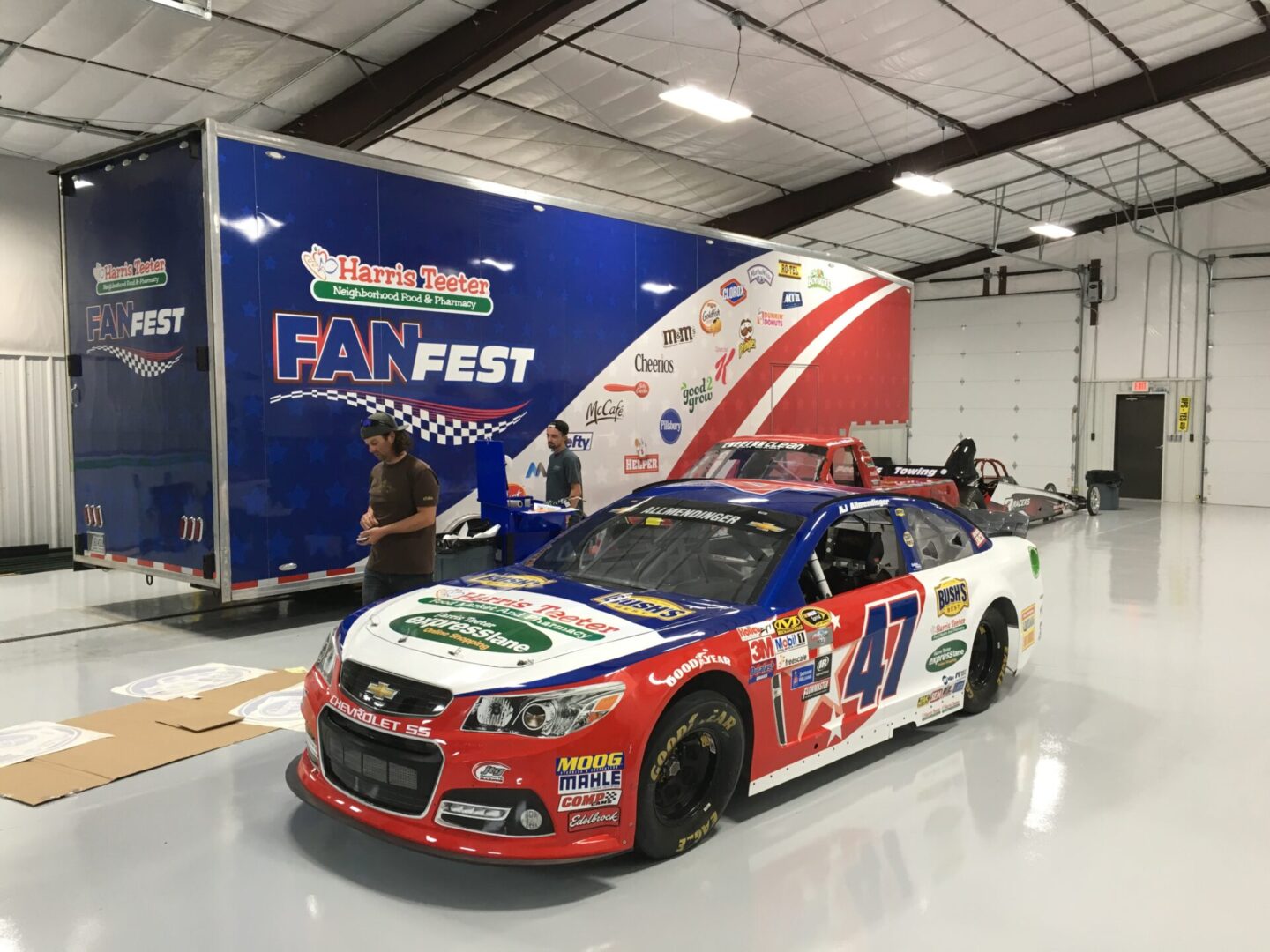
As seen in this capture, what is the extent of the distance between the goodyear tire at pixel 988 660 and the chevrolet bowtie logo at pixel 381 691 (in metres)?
3.51

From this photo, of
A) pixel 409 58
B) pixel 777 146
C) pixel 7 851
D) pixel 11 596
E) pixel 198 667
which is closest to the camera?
pixel 7 851

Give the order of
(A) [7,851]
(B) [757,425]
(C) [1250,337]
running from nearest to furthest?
(A) [7,851], (B) [757,425], (C) [1250,337]

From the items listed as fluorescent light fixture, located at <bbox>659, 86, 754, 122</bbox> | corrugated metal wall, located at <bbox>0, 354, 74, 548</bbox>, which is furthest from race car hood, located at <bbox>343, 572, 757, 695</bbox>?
corrugated metal wall, located at <bbox>0, 354, 74, 548</bbox>

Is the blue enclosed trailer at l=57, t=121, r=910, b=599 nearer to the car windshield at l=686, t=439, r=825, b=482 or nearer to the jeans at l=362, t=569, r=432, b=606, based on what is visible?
the car windshield at l=686, t=439, r=825, b=482

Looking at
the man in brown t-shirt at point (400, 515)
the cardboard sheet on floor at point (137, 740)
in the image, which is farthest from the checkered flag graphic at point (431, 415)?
the cardboard sheet on floor at point (137, 740)

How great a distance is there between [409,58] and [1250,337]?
18378 millimetres

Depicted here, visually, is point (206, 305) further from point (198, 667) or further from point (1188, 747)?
point (1188, 747)

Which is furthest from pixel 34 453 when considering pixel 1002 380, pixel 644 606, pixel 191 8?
pixel 1002 380

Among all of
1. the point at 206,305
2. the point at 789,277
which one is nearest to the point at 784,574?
Answer: the point at 206,305

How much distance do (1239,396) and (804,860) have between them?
20.7 metres

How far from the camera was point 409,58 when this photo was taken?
9.73 metres

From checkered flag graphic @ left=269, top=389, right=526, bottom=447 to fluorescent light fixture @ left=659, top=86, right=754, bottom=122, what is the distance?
3177 millimetres

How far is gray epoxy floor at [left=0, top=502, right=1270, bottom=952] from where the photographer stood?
3244 millimetres

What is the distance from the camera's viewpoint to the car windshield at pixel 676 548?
4434 millimetres
